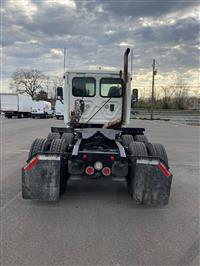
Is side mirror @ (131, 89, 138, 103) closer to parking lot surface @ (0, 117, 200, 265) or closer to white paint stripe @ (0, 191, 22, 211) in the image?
parking lot surface @ (0, 117, 200, 265)

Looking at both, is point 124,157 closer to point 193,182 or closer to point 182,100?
point 193,182

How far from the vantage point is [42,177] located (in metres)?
3.56

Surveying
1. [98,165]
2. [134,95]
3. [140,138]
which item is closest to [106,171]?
[98,165]

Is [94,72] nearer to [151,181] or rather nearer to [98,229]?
[151,181]

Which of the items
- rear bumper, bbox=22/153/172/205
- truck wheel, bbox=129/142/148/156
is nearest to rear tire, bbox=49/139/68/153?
rear bumper, bbox=22/153/172/205

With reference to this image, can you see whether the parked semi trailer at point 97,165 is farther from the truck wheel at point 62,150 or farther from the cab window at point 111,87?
the cab window at point 111,87

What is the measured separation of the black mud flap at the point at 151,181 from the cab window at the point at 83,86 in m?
3.11

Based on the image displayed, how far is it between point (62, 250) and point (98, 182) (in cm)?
246

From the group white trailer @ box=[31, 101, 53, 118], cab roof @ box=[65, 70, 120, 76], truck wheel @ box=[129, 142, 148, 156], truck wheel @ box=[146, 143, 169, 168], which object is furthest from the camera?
white trailer @ box=[31, 101, 53, 118]

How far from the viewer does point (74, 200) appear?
4.05 metres

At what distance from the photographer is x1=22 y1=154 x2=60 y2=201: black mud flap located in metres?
3.55

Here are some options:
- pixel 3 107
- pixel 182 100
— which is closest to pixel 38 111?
pixel 3 107

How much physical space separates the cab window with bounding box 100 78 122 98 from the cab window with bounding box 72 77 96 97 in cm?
25

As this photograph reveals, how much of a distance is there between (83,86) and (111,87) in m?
0.79
